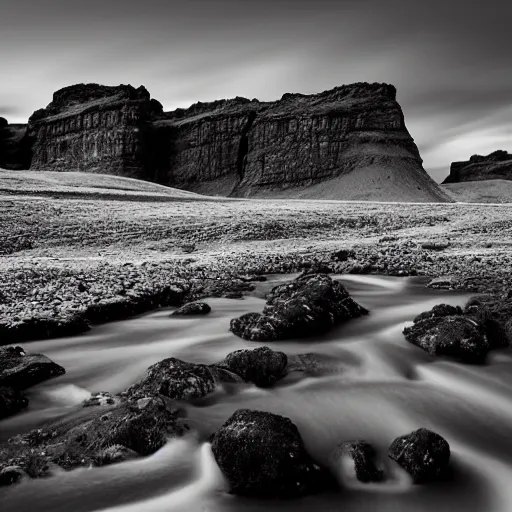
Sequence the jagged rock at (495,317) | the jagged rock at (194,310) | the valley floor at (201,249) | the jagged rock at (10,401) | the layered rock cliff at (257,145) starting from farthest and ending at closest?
the layered rock cliff at (257,145) → the valley floor at (201,249) → the jagged rock at (194,310) → the jagged rock at (495,317) → the jagged rock at (10,401)

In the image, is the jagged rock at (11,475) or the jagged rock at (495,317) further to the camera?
the jagged rock at (495,317)

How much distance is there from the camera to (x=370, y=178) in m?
92.9

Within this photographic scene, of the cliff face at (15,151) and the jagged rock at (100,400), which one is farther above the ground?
the cliff face at (15,151)

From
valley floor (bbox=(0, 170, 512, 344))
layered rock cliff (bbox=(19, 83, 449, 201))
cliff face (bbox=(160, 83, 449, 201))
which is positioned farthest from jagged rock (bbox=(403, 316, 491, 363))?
cliff face (bbox=(160, 83, 449, 201))

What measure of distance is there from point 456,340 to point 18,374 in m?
6.20

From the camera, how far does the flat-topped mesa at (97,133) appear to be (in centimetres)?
10438

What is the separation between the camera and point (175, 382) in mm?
5660

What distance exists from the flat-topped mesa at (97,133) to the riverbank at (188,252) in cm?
7950

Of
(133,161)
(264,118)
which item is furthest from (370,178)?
(133,161)

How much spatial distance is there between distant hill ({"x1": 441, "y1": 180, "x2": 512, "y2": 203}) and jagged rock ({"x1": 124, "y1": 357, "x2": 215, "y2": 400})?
122 metres

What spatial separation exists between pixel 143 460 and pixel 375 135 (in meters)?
104

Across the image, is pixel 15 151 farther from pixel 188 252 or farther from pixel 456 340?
pixel 456 340

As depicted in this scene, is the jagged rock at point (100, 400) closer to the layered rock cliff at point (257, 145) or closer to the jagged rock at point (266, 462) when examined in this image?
the jagged rock at point (266, 462)

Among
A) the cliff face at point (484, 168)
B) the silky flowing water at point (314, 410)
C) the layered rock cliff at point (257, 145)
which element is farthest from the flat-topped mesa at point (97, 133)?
the cliff face at point (484, 168)
